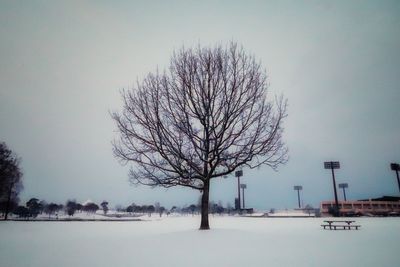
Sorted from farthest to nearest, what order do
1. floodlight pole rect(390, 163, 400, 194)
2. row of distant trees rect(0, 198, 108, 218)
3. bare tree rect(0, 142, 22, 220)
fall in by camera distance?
1. row of distant trees rect(0, 198, 108, 218)
2. floodlight pole rect(390, 163, 400, 194)
3. bare tree rect(0, 142, 22, 220)

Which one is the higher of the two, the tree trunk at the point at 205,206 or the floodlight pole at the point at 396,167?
the floodlight pole at the point at 396,167

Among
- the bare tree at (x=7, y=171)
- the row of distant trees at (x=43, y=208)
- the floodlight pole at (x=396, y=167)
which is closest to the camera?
the bare tree at (x=7, y=171)

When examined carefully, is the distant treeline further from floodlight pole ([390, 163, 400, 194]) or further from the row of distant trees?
floodlight pole ([390, 163, 400, 194])

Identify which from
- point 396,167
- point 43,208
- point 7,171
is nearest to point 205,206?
point 7,171

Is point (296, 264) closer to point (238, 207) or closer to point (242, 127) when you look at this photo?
point (242, 127)

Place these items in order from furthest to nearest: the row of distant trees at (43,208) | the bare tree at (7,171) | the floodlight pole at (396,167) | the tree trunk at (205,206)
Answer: the row of distant trees at (43,208)
the floodlight pole at (396,167)
the bare tree at (7,171)
the tree trunk at (205,206)

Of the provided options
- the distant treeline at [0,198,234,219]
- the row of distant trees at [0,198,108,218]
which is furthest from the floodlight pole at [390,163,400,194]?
the row of distant trees at [0,198,108,218]

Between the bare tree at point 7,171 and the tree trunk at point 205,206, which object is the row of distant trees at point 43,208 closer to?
the bare tree at point 7,171

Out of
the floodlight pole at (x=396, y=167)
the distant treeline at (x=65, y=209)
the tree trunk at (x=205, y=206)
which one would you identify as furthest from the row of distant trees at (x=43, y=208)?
the floodlight pole at (x=396, y=167)

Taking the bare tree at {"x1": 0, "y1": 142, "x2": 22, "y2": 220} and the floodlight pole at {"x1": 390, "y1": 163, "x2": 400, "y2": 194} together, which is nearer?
the bare tree at {"x1": 0, "y1": 142, "x2": 22, "y2": 220}

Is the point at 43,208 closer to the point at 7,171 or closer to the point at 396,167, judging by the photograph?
the point at 7,171

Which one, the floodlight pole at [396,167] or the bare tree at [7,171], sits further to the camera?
the floodlight pole at [396,167]

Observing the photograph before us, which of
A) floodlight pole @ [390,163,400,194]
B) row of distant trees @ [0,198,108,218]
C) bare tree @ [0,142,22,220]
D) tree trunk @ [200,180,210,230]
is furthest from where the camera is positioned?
row of distant trees @ [0,198,108,218]

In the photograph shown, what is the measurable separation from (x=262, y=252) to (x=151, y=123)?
1036cm
